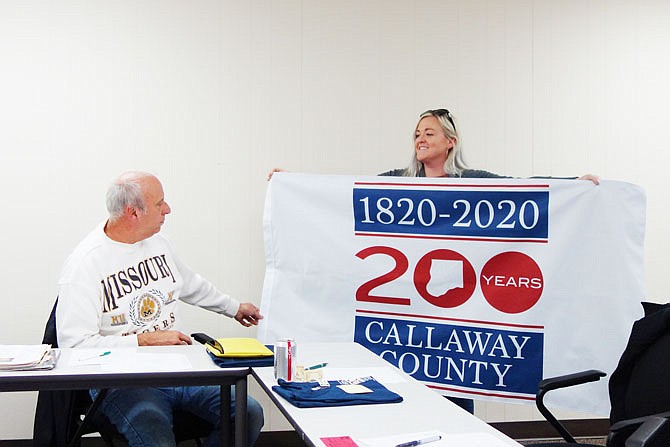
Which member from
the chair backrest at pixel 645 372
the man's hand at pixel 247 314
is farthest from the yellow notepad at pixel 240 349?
the chair backrest at pixel 645 372

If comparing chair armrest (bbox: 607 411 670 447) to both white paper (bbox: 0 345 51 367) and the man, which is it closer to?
the man

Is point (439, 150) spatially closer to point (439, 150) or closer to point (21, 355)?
point (439, 150)

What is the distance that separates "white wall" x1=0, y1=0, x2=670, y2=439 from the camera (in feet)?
13.1

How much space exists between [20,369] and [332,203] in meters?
1.74

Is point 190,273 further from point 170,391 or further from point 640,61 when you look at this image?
point 640,61

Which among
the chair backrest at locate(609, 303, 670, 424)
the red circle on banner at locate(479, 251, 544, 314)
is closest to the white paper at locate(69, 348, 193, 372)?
the chair backrest at locate(609, 303, 670, 424)

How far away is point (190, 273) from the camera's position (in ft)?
11.7

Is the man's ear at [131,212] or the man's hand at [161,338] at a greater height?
the man's ear at [131,212]

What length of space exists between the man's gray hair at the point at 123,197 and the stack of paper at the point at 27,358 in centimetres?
65

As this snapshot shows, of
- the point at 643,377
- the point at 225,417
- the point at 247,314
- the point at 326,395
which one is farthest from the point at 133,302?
the point at 643,377

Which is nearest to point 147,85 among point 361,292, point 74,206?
point 74,206

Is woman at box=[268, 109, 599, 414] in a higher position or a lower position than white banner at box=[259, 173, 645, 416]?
higher

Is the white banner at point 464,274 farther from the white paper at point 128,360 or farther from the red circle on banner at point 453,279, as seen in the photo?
the white paper at point 128,360

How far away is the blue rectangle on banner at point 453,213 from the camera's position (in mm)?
3629
